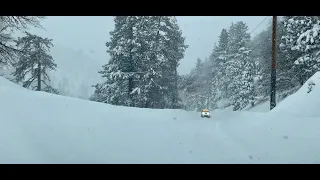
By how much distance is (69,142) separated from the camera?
360 inches

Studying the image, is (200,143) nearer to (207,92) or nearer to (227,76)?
(227,76)

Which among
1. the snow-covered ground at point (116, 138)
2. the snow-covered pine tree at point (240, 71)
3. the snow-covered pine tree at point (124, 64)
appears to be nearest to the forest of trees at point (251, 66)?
the snow-covered pine tree at point (240, 71)

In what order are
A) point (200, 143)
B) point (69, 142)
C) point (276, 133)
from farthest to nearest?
1. point (276, 133)
2. point (200, 143)
3. point (69, 142)

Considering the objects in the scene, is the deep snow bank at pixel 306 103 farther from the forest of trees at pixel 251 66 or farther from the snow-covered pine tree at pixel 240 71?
the snow-covered pine tree at pixel 240 71

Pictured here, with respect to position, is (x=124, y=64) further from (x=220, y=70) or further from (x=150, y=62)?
(x=220, y=70)

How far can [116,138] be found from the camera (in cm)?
1049

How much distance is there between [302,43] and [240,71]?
908 inches

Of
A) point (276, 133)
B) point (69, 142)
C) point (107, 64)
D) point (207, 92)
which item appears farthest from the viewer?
point (207, 92)

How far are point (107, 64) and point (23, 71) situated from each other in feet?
26.0

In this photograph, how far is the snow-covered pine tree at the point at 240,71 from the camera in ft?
134

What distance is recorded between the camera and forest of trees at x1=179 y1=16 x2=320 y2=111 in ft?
71.3

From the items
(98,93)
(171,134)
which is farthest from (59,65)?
(171,134)

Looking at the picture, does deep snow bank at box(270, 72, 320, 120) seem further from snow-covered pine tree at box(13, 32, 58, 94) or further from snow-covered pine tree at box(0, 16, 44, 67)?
snow-covered pine tree at box(13, 32, 58, 94)

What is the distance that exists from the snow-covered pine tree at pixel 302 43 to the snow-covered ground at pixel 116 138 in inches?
274
